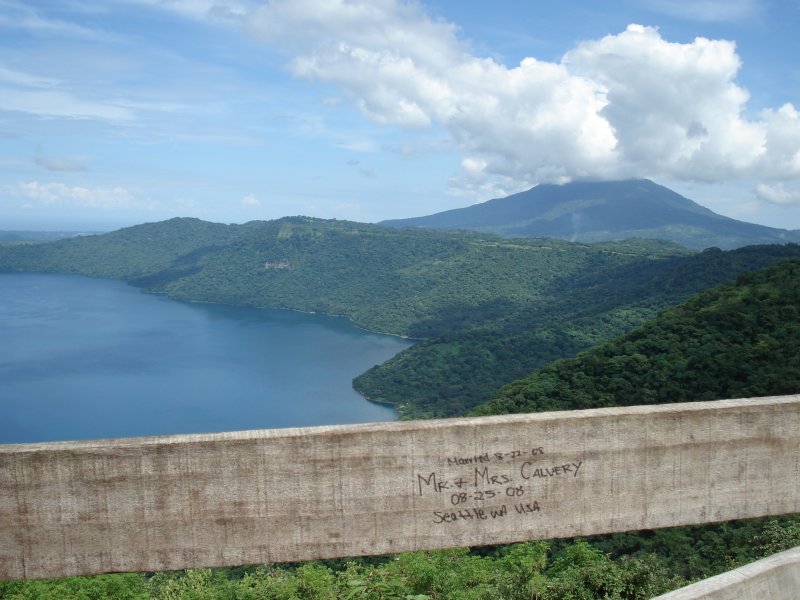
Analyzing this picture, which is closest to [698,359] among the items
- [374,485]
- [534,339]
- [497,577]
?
[497,577]

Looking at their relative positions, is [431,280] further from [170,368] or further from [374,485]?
[374,485]

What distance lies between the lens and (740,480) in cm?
380

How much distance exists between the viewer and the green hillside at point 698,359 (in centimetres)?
1619

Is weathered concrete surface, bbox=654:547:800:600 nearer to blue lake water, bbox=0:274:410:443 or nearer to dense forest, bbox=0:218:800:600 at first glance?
dense forest, bbox=0:218:800:600

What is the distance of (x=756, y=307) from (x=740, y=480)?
17489mm

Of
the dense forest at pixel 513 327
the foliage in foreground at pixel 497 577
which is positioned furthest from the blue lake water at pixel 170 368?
the foliage in foreground at pixel 497 577

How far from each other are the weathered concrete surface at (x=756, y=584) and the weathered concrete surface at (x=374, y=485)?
751mm

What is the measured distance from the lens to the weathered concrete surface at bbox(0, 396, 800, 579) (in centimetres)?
330

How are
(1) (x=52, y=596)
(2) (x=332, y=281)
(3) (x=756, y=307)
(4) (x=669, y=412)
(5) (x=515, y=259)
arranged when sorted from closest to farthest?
(4) (x=669, y=412), (1) (x=52, y=596), (3) (x=756, y=307), (5) (x=515, y=259), (2) (x=332, y=281)

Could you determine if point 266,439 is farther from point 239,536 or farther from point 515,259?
point 515,259

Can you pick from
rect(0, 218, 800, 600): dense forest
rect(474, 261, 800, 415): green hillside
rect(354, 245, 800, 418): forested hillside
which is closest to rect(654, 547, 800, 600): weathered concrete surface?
rect(0, 218, 800, 600): dense forest

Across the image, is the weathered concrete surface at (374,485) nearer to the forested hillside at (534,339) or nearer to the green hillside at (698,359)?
the green hillside at (698,359)

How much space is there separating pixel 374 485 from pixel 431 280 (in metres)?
86.4

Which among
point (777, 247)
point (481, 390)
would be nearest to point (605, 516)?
point (481, 390)
